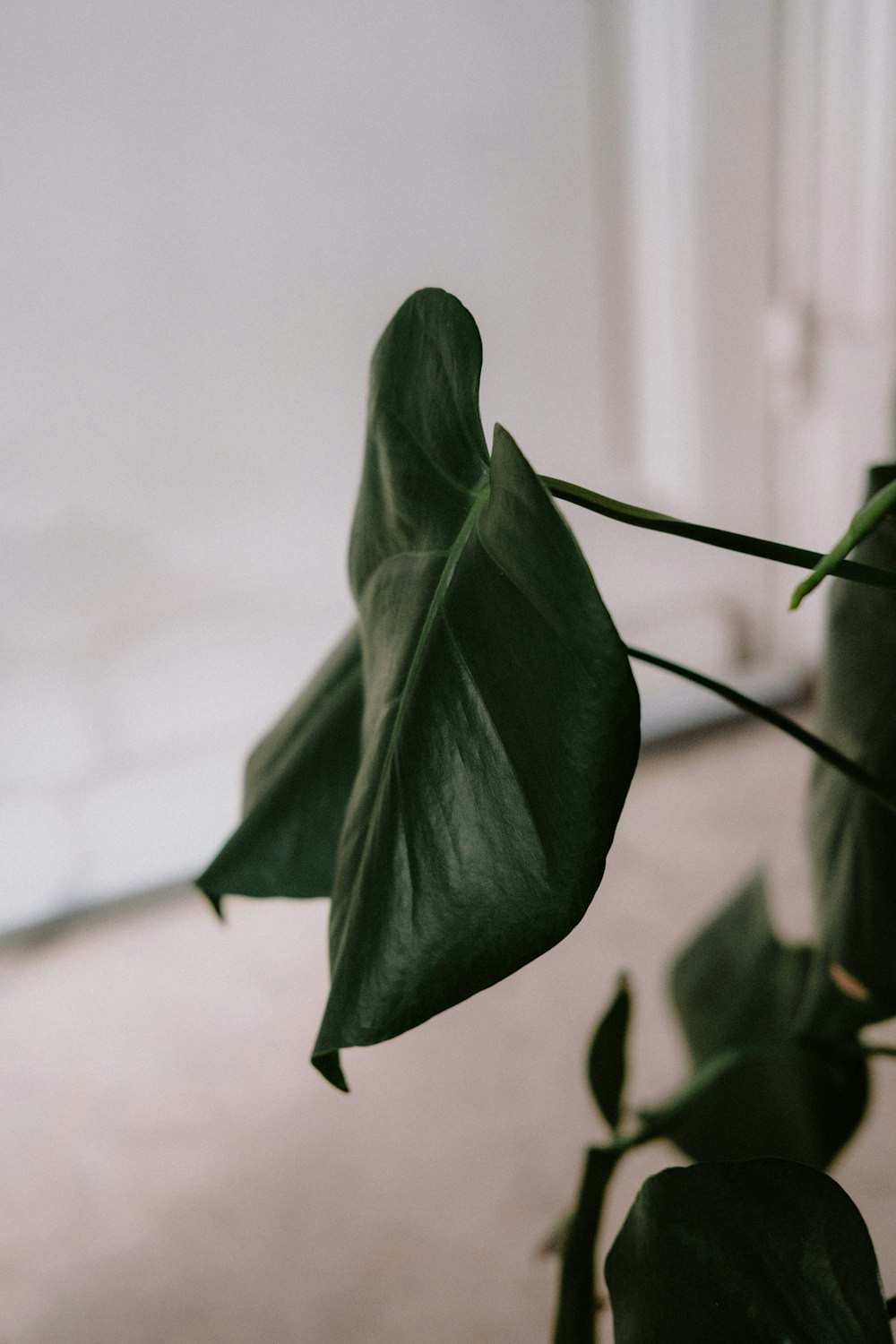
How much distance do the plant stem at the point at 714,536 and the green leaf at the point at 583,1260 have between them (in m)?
0.24

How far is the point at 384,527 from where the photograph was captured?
351mm

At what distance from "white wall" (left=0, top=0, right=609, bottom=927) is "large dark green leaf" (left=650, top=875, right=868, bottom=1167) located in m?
0.75

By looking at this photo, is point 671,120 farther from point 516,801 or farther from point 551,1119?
point 516,801

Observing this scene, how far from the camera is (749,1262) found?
292 millimetres

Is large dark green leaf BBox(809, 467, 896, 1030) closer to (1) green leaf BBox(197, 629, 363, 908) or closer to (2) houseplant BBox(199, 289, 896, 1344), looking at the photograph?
(2) houseplant BBox(199, 289, 896, 1344)

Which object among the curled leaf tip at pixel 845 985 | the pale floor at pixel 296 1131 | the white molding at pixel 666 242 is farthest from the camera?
the white molding at pixel 666 242

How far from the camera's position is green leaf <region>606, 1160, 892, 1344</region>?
28cm

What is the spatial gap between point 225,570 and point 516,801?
985 mm

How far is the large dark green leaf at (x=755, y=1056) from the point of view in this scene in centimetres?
47

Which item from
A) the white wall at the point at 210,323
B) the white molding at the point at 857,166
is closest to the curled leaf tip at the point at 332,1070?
the white wall at the point at 210,323

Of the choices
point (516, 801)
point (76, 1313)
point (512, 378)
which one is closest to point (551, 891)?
point (516, 801)

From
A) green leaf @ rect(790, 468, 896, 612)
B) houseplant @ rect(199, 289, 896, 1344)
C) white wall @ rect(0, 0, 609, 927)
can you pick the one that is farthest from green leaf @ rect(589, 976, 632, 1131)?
white wall @ rect(0, 0, 609, 927)

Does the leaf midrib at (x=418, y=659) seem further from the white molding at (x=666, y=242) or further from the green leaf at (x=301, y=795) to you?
the white molding at (x=666, y=242)

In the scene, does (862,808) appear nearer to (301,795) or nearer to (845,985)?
(845,985)
